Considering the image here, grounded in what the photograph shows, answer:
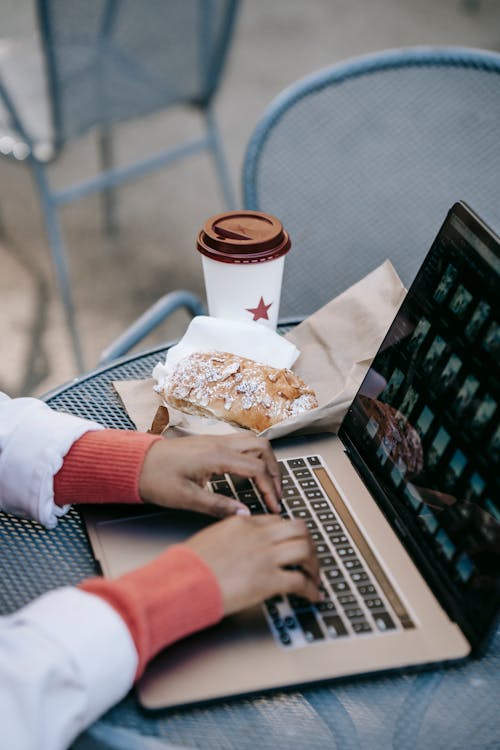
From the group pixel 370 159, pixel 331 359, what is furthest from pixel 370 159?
pixel 331 359

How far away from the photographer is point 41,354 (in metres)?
2.17

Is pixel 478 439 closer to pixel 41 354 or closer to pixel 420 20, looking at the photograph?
pixel 41 354

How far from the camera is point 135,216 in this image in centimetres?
277

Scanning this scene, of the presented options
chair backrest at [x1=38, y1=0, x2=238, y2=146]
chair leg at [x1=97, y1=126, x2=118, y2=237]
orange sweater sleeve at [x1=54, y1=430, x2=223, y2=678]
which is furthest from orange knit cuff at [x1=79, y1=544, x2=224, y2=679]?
chair leg at [x1=97, y1=126, x2=118, y2=237]

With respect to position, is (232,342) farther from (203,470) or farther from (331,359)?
(203,470)

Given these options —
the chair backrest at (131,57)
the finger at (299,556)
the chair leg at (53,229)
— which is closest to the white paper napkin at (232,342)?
the finger at (299,556)

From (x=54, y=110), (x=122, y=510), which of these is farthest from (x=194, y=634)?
(x=54, y=110)

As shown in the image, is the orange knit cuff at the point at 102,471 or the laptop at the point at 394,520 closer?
the laptop at the point at 394,520

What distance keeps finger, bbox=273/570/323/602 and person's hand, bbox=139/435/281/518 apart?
Answer: 0.09 m

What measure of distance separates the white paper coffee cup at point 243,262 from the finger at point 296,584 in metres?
0.42

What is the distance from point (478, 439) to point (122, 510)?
0.37m

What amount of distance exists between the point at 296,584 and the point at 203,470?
0.17m

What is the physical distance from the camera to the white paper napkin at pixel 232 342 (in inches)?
39.9

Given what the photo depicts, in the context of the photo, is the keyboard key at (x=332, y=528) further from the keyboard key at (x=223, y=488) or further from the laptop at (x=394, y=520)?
the keyboard key at (x=223, y=488)
